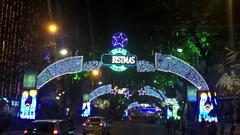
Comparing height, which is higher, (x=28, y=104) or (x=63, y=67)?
(x=63, y=67)

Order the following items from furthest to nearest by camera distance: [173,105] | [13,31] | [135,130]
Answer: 1. [173,105]
2. [13,31]
3. [135,130]

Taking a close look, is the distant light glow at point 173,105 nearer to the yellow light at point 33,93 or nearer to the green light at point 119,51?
the green light at point 119,51

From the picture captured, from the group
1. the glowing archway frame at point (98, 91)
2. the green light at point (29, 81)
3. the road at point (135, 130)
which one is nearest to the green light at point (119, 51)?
the green light at point (29, 81)

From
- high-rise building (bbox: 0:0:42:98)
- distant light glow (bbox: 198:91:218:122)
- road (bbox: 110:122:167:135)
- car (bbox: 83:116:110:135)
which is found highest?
high-rise building (bbox: 0:0:42:98)

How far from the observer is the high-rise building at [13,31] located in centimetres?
5875

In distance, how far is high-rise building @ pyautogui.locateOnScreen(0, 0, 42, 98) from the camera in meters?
58.8

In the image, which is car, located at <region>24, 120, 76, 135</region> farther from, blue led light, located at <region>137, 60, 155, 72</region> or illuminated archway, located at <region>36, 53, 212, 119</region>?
blue led light, located at <region>137, 60, 155, 72</region>

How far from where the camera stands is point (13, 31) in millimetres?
61781

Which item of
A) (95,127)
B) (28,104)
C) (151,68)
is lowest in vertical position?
(95,127)

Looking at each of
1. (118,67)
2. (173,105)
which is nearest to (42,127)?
(118,67)

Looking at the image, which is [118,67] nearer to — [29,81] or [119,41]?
[119,41]

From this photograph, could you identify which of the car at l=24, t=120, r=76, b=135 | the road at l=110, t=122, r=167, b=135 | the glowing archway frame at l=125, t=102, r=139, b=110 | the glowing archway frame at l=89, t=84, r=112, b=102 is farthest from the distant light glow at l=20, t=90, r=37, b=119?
the glowing archway frame at l=125, t=102, r=139, b=110

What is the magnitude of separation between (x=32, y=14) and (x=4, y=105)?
16.0 m

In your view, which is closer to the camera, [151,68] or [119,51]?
[119,51]
